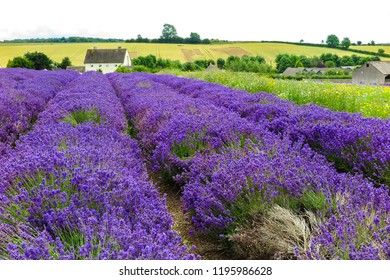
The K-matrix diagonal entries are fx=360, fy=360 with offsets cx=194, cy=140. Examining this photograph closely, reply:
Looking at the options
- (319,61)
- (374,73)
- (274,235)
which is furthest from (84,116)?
(319,61)

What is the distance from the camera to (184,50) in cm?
7312

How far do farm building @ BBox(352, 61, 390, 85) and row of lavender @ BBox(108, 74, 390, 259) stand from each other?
49330 millimetres

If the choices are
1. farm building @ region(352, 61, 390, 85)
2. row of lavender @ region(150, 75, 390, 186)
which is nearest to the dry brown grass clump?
row of lavender @ region(150, 75, 390, 186)

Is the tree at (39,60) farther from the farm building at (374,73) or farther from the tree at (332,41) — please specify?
the tree at (332,41)

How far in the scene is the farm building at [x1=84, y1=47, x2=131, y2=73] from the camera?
213 feet

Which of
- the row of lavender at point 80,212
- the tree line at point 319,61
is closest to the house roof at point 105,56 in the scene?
the tree line at point 319,61

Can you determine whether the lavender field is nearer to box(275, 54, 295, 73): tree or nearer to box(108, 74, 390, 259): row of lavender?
box(108, 74, 390, 259): row of lavender

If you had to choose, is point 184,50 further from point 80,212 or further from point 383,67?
point 80,212

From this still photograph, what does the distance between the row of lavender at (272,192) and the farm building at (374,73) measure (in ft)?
162

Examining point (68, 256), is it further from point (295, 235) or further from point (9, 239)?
point (295, 235)

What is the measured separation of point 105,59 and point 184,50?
16.3 meters

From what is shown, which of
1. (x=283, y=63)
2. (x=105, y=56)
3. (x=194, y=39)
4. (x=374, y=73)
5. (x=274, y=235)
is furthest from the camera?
(x=194, y=39)

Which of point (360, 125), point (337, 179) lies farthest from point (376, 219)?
point (360, 125)

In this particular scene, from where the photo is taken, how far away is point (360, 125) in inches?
156
